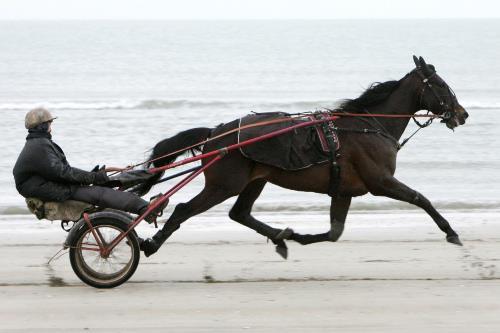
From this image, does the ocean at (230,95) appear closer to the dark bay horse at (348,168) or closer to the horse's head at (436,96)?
the dark bay horse at (348,168)

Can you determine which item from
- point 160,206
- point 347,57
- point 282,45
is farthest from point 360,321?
point 282,45

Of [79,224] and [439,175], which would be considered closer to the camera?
[79,224]

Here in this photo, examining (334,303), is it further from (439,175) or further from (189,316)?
(439,175)

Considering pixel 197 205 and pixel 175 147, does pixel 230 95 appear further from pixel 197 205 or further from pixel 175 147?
Answer: pixel 197 205

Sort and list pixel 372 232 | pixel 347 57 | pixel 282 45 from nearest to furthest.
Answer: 1. pixel 372 232
2. pixel 347 57
3. pixel 282 45

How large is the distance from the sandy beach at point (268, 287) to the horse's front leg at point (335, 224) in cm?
29

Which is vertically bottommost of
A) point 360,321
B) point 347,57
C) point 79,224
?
point 360,321

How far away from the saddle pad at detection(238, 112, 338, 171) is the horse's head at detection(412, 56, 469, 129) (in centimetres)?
102

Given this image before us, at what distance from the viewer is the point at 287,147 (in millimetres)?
7910

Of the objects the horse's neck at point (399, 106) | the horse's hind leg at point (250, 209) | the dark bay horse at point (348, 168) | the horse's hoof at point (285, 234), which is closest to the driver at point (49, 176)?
the dark bay horse at point (348, 168)

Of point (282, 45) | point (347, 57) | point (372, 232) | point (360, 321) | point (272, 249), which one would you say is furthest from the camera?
point (282, 45)

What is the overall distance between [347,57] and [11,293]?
63866 millimetres

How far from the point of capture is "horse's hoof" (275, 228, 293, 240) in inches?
328

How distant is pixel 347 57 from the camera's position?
7038 cm
